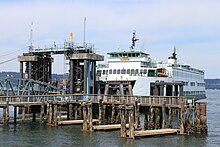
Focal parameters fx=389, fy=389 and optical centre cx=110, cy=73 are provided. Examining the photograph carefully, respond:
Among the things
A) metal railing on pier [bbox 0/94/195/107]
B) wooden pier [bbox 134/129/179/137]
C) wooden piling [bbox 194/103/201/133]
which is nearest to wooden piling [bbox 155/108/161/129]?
A: metal railing on pier [bbox 0/94/195/107]

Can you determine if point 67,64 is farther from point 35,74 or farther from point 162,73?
point 162,73

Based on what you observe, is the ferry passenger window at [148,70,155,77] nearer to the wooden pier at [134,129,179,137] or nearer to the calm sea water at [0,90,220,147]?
the calm sea water at [0,90,220,147]

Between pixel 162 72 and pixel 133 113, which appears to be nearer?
pixel 133 113

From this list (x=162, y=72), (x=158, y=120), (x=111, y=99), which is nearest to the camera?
(x=158, y=120)

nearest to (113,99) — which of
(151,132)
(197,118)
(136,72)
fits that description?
(151,132)

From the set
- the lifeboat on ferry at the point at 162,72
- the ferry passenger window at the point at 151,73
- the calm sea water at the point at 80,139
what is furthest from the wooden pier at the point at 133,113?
the lifeboat on ferry at the point at 162,72

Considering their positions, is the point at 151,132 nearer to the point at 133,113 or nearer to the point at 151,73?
the point at 133,113

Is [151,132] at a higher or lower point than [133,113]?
lower

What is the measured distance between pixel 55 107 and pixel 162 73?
108ft

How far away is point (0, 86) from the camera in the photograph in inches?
2201

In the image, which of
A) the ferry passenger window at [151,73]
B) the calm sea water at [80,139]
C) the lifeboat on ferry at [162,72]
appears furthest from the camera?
the lifeboat on ferry at [162,72]

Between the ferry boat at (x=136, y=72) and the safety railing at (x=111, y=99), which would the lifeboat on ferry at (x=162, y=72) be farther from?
the safety railing at (x=111, y=99)

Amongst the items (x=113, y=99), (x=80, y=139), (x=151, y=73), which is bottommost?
(x=80, y=139)

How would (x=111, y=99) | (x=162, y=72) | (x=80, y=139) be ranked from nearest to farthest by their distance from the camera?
1. (x=80, y=139)
2. (x=111, y=99)
3. (x=162, y=72)
